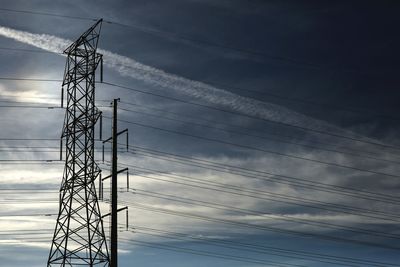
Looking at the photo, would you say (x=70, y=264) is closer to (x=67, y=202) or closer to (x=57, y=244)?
(x=57, y=244)

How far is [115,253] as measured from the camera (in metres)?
42.5

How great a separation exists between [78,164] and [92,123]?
444 cm

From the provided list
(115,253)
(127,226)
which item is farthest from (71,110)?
(115,253)

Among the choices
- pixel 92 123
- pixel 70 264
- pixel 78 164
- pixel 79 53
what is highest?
pixel 79 53

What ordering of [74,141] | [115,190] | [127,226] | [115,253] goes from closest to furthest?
1. [115,253]
2. [115,190]
3. [127,226]
4. [74,141]

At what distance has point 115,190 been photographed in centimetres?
4562

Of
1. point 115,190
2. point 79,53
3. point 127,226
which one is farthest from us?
point 79,53

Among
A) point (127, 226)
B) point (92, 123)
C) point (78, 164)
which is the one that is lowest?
point (127, 226)

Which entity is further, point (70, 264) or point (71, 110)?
point (71, 110)

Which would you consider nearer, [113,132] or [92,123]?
[113,132]

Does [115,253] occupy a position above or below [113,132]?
below

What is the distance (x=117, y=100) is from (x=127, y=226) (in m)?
11.8

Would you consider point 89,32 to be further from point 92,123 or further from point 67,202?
point 67,202

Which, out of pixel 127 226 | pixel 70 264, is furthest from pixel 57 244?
pixel 127 226
